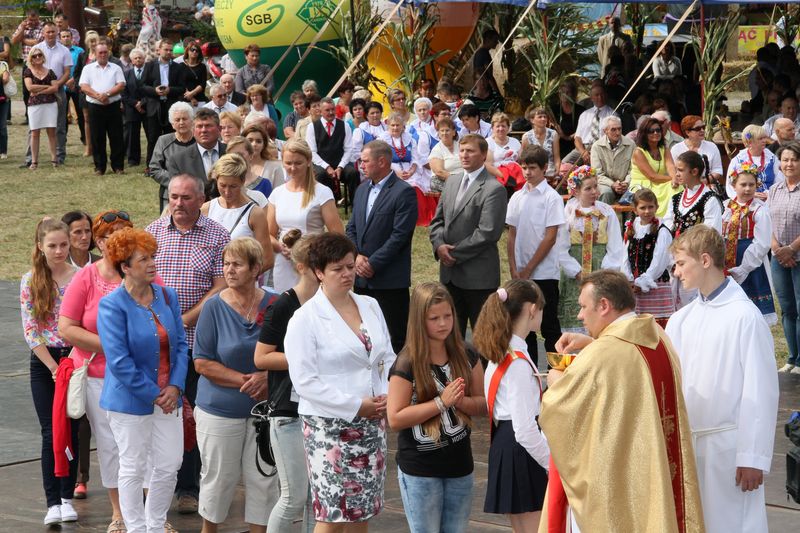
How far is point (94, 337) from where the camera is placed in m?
6.58

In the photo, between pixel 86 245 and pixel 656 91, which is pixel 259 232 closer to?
pixel 86 245

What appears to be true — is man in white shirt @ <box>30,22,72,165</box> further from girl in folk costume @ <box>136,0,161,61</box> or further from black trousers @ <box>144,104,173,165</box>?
girl in folk costume @ <box>136,0,161,61</box>

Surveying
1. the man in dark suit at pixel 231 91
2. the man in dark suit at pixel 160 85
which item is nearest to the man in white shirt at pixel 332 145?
the man in dark suit at pixel 231 91

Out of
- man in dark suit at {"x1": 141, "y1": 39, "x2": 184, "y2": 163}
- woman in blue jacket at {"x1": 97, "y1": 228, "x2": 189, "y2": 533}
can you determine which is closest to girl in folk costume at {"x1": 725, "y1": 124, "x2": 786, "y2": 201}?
woman in blue jacket at {"x1": 97, "y1": 228, "x2": 189, "y2": 533}

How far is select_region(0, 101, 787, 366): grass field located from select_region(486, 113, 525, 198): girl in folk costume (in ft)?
2.46

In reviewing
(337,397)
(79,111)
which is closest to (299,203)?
(337,397)

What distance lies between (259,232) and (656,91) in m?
11.7

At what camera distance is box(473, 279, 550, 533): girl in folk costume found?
214 inches

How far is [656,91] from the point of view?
1852cm

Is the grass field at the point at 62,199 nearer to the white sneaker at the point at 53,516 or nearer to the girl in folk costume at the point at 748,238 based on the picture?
the girl in folk costume at the point at 748,238

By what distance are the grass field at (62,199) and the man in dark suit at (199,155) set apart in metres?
3.49

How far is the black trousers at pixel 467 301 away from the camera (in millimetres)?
9250

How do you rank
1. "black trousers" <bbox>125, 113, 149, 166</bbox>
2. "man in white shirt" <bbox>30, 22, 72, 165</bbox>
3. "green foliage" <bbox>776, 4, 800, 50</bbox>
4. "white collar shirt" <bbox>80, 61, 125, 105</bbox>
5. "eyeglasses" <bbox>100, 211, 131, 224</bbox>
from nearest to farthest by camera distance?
"eyeglasses" <bbox>100, 211, 131, 224</bbox>
"white collar shirt" <bbox>80, 61, 125, 105</bbox>
"black trousers" <bbox>125, 113, 149, 166</bbox>
"man in white shirt" <bbox>30, 22, 72, 165</bbox>
"green foliage" <bbox>776, 4, 800, 50</bbox>

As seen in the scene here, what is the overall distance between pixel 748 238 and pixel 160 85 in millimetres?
11175
